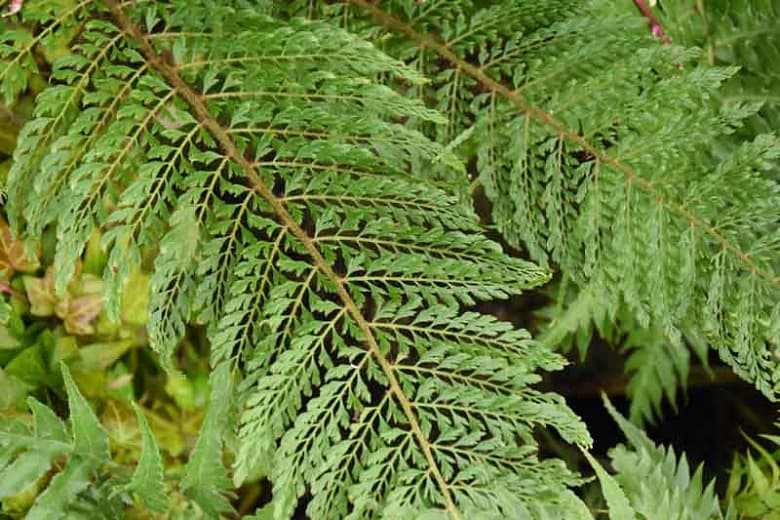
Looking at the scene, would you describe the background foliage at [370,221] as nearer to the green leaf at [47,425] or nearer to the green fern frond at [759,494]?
the green leaf at [47,425]

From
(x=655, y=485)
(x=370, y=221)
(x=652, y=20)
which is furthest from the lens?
(x=655, y=485)

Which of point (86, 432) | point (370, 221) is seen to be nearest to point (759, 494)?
point (370, 221)

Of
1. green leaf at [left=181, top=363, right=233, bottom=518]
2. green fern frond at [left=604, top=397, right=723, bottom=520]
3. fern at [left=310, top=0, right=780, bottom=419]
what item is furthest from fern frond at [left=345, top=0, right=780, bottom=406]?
green leaf at [left=181, top=363, right=233, bottom=518]

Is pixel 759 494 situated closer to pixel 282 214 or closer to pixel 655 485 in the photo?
pixel 655 485

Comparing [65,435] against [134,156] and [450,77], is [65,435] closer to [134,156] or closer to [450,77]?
[134,156]

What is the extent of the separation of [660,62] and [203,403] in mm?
759

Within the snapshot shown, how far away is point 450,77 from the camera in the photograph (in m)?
0.93

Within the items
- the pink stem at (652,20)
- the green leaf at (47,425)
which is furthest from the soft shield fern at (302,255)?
the pink stem at (652,20)

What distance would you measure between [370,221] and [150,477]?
33 cm

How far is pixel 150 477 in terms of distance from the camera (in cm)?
84

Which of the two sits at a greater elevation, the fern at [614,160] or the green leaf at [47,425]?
the fern at [614,160]

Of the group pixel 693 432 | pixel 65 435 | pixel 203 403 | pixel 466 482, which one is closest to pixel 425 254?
pixel 466 482

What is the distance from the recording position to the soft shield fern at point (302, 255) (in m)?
0.69

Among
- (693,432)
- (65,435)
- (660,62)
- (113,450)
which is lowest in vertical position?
(693,432)
